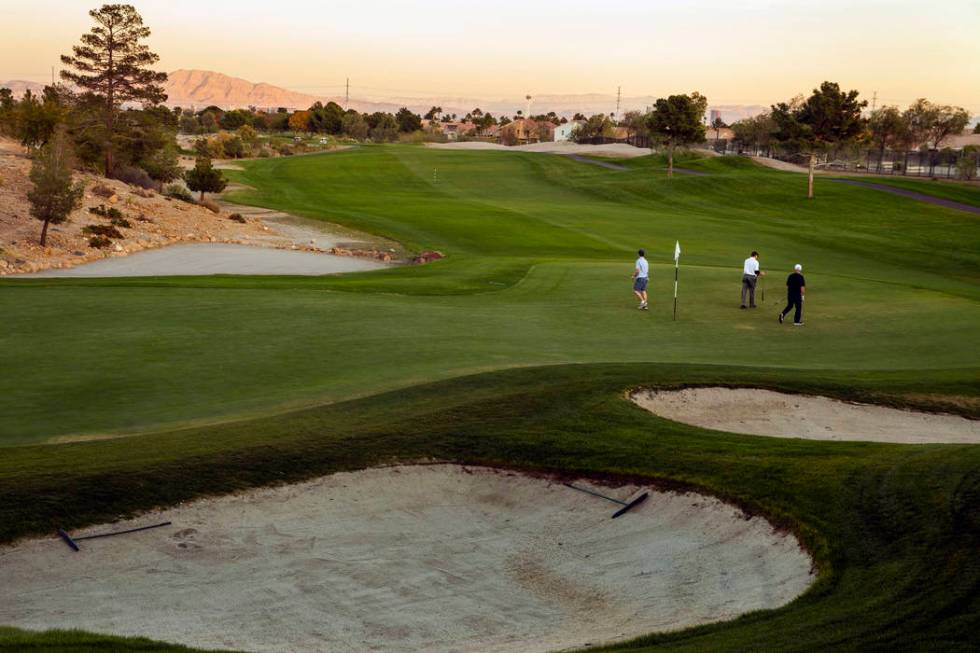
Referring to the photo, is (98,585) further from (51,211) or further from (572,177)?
(572,177)

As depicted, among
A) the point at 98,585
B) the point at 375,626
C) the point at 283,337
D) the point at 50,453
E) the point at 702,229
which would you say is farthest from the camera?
the point at 702,229

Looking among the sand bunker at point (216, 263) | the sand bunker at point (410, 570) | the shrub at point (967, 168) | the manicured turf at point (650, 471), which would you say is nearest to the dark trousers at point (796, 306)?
the manicured turf at point (650, 471)

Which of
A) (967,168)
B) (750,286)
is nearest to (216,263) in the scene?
(750,286)

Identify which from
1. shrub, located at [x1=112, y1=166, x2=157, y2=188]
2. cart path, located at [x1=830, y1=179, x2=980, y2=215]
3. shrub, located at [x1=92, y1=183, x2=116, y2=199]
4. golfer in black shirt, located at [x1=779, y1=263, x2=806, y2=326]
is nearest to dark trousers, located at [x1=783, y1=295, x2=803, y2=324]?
golfer in black shirt, located at [x1=779, y1=263, x2=806, y2=326]

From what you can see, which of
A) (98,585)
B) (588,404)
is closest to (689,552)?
(588,404)

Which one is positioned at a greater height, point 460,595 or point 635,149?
point 635,149

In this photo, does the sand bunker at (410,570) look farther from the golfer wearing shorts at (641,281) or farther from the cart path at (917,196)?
the cart path at (917,196)

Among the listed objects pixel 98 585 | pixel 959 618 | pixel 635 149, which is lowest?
pixel 98 585

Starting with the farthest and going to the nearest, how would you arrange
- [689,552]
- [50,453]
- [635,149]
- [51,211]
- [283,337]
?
[635,149] < [51,211] < [283,337] < [50,453] < [689,552]

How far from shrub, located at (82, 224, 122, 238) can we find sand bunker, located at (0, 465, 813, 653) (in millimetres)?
39015

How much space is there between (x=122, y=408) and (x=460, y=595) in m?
8.03

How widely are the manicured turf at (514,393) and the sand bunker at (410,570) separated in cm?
53

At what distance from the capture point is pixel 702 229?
57844 millimetres

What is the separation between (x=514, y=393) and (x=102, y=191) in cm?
4589
